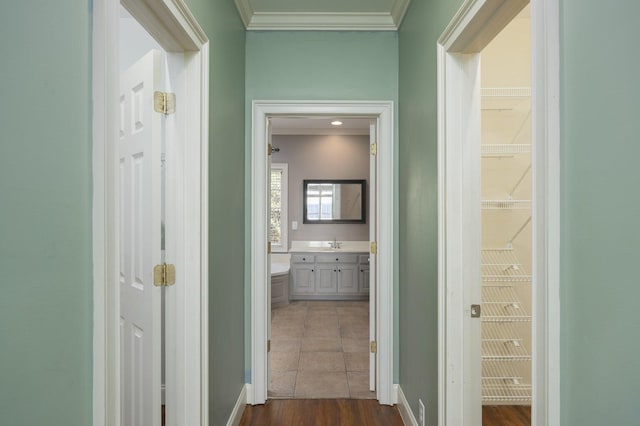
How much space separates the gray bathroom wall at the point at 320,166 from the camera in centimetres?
616

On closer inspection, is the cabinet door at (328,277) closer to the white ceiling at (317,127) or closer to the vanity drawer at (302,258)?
the vanity drawer at (302,258)

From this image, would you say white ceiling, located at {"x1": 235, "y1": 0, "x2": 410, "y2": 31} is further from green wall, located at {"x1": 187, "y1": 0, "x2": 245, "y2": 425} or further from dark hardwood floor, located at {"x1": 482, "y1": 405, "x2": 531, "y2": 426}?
dark hardwood floor, located at {"x1": 482, "y1": 405, "x2": 531, "y2": 426}

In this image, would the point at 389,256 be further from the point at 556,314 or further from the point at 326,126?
the point at 326,126

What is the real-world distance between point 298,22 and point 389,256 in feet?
5.88

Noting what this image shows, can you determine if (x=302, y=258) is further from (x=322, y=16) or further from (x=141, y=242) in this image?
(x=141, y=242)

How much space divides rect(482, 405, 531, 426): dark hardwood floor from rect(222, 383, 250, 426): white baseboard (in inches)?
64.4

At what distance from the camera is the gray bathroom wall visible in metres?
6.16
